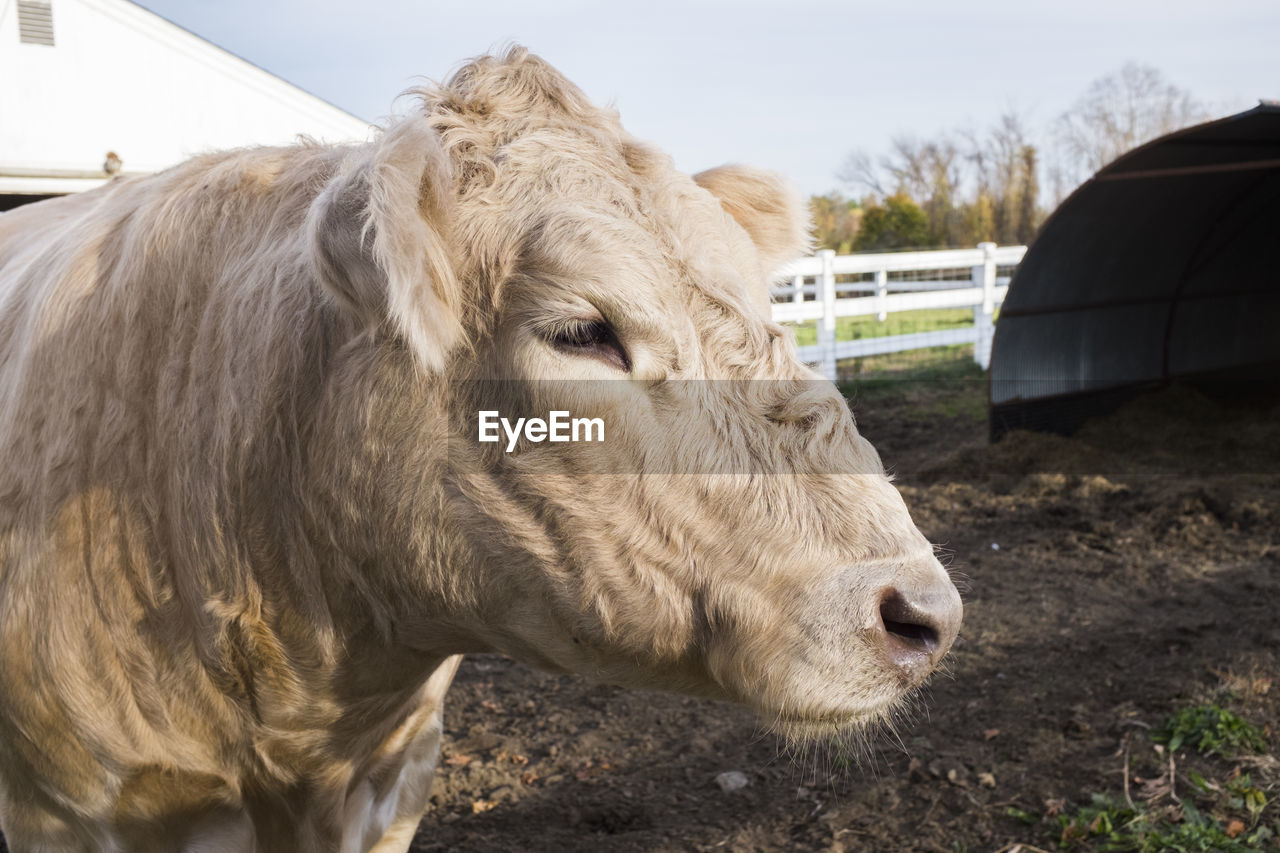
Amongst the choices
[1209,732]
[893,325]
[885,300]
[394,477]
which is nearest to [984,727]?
[1209,732]

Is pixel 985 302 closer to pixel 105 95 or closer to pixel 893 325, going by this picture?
pixel 893 325

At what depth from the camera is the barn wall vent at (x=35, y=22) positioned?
1050 centimetres

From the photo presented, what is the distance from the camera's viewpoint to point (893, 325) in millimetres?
17969

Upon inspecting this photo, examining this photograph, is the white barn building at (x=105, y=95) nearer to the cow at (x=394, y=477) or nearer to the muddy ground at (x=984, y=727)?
the muddy ground at (x=984, y=727)

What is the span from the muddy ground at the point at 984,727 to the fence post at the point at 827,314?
567 cm

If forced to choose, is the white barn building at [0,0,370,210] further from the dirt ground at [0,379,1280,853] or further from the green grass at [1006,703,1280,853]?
the green grass at [1006,703,1280,853]

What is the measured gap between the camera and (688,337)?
1759mm

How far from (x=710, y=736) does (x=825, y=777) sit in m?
0.60

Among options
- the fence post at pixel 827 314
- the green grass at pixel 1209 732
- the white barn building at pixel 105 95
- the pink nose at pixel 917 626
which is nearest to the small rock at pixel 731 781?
the green grass at pixel 1209 732

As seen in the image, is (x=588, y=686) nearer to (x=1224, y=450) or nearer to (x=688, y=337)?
(x=688, y=337)

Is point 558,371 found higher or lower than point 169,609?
higher

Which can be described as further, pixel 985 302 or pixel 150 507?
pixel 985 302

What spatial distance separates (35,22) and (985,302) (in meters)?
11.4

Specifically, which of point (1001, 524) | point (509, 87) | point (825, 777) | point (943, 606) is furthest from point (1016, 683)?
point (509, 87)
